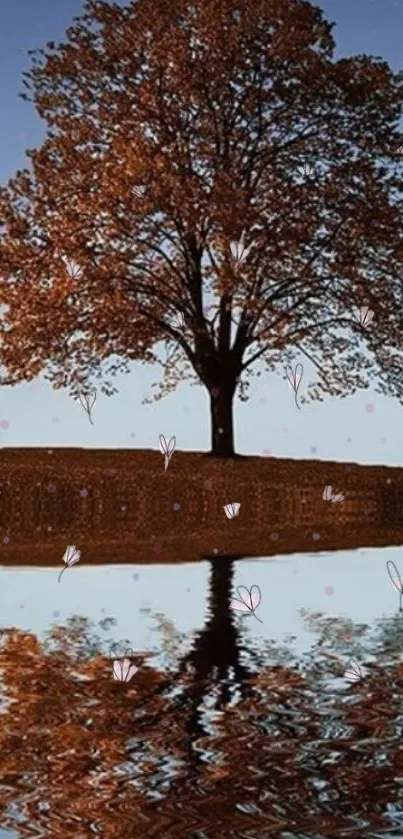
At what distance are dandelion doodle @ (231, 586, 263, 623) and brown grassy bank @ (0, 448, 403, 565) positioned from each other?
5.27 meters

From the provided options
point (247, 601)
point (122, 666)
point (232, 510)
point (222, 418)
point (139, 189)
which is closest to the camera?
point (122, 666)

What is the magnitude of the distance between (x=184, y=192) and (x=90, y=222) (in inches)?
143

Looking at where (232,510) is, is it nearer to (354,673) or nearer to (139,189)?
(139,189)

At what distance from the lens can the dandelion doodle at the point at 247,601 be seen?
17047 mm

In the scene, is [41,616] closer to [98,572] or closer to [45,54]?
[98,572]

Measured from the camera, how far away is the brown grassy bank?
26.3 m

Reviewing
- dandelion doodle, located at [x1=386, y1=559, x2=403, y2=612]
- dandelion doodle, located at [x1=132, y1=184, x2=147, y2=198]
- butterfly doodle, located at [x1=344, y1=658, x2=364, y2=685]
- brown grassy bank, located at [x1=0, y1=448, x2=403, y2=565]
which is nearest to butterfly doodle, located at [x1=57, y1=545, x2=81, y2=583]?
brown grassy bank, located at [x1=0, y1=448, x2=403, y2=565]

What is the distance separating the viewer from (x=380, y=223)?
44.9 metres

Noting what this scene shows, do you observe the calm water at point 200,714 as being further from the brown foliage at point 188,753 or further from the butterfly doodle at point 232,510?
the butterfly doodle at point 232,510

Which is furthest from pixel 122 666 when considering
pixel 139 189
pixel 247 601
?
pixel 139 189

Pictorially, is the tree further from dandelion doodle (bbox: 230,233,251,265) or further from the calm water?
the calm water

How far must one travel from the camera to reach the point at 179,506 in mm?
35719

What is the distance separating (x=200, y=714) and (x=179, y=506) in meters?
24.7

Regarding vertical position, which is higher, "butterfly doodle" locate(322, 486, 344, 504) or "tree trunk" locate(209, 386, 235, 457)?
"tree trunk" locate(209, 386, 235, 457)
